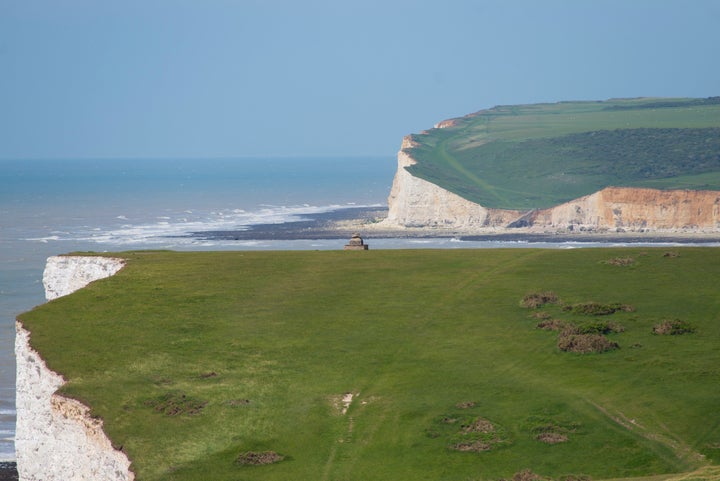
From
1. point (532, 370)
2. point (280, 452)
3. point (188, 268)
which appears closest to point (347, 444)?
point (280, 452)

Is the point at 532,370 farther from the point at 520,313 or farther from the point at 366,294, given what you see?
the point at 366,294

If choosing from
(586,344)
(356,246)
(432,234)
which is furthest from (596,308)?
(432,234)

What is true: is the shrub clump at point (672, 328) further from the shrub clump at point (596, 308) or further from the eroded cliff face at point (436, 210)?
the eroded cliff face at point (436, 210)

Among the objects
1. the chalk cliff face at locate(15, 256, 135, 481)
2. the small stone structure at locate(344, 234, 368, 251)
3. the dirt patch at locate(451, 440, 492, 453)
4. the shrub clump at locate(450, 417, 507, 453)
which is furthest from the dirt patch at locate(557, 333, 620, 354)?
the small stone structure at locate(344, 234, 368, 251)

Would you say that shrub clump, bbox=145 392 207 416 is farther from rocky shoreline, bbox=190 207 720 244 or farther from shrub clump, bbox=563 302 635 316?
rocky shoreline, bbox=190 207 720 244

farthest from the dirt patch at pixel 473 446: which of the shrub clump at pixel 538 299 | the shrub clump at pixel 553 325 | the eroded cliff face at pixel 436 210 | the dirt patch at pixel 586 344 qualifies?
the eroded cliff face at pixel 436 210

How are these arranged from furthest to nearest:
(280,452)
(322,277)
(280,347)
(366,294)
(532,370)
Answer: (322,277) → (366,294) → (280,347) → (532,370) → (280,452)
